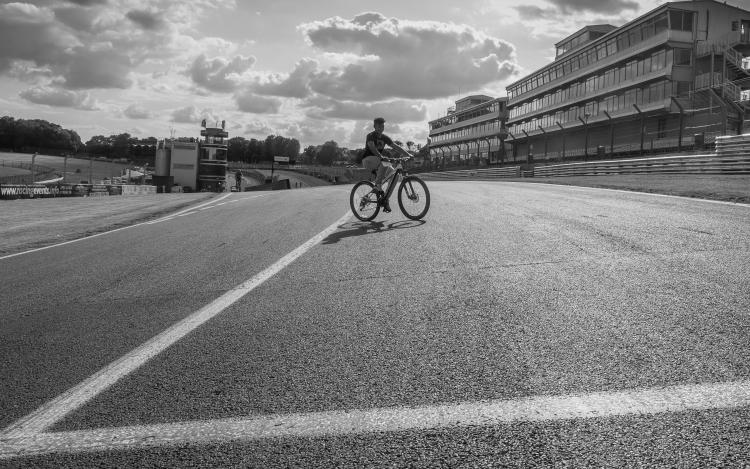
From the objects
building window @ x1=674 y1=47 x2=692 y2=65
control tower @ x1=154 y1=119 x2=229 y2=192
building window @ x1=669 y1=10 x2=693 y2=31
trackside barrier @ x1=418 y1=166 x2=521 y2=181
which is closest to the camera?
building window @ x1=674 y1=47 x2=692 y2=65

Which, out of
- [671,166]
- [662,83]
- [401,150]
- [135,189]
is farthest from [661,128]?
[401,150]

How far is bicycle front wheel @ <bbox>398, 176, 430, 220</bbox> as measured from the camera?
991 centimetres

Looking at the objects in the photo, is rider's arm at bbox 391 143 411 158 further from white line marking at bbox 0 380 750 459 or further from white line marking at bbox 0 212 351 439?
white line marking at bbox 0 380 750 459

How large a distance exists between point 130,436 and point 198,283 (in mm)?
3222

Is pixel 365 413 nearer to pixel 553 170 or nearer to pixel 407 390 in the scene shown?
pixel 407 390

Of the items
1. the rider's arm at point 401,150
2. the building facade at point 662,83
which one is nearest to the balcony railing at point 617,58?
the building facade at point 662,83

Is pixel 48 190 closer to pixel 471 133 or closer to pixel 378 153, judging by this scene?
pixel 378 153

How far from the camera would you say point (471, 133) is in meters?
94.2

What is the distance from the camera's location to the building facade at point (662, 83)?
38062mm

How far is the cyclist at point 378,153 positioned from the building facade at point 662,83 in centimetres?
2841

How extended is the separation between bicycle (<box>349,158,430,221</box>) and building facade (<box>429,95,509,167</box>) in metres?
61.9

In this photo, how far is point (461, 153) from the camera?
9844cm

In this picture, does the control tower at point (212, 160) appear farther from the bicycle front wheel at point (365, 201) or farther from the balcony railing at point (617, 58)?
the bicycle front wheel at point (365, 201)

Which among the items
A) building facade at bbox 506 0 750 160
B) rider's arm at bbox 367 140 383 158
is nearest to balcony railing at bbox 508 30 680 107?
building facade at bbox 506 0 750 160
